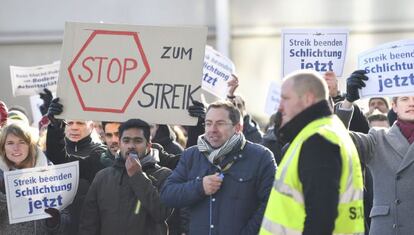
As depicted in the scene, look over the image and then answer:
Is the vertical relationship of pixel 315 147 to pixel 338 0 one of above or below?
below

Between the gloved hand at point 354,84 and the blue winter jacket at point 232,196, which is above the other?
the gloved hand at point 354,84

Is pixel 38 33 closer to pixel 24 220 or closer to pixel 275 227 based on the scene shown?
pixel 24 220

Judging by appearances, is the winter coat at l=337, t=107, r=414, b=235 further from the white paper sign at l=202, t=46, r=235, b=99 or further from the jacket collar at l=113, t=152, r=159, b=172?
the white paper sign at l=202, t=46, r=235, b=99

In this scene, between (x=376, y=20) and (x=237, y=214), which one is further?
(x=376, y=20)

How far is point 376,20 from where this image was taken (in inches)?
695

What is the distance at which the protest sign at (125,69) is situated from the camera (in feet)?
23.6

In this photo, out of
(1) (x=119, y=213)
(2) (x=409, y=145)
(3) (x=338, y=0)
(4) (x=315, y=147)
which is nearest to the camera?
(4) (x=315, y=147)

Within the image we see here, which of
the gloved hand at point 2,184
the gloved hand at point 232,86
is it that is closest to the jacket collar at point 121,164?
the gloved hand at point 2,184

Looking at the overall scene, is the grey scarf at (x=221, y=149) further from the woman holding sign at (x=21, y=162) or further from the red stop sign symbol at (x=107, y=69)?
the woman holding sign at (x=21, y=162)

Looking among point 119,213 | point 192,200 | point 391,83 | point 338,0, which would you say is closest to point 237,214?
point 192,200

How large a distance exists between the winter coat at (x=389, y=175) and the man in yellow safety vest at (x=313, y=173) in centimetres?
142

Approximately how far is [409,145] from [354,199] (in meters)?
1.61

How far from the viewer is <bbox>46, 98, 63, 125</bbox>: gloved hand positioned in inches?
281

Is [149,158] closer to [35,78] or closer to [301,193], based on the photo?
[301,193]
